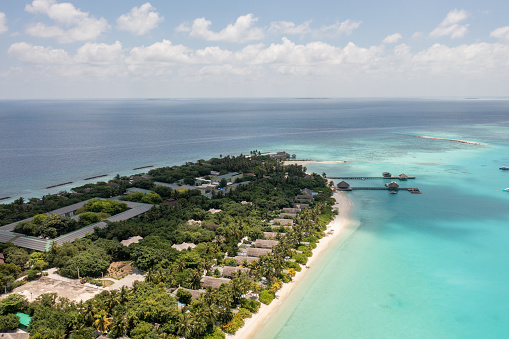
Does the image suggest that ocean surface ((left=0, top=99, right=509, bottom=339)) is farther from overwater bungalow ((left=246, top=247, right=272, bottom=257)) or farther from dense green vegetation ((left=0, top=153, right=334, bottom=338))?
overwater bungalow ((left=246, top=247, right=272, bottom=257))

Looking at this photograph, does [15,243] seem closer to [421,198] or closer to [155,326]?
[155,326]

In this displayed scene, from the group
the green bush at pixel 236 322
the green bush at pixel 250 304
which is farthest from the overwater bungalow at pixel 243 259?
the green bush at pixel 236 322

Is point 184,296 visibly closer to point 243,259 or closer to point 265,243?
point 243,259

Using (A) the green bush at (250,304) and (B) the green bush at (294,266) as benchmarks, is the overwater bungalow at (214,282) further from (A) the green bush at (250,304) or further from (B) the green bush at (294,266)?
(B) the green bush at (294,266)

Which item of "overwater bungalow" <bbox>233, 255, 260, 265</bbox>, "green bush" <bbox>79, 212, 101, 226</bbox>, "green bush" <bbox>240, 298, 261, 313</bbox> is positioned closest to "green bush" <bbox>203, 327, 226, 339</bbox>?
"green bush" <bbox>240, 298, 261, 313</bbox>

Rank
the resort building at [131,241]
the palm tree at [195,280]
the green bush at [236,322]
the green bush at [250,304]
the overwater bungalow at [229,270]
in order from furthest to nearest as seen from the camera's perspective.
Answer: the resort building at [131,241]
the overwater bungalow at [229,270]
the palm tree at [195,280]
the green bush at [250,304]
the green bush at [236,322]

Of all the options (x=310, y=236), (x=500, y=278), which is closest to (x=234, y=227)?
(x=310, y=236)

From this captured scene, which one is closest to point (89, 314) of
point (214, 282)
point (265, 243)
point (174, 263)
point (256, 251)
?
point (174, 263)
